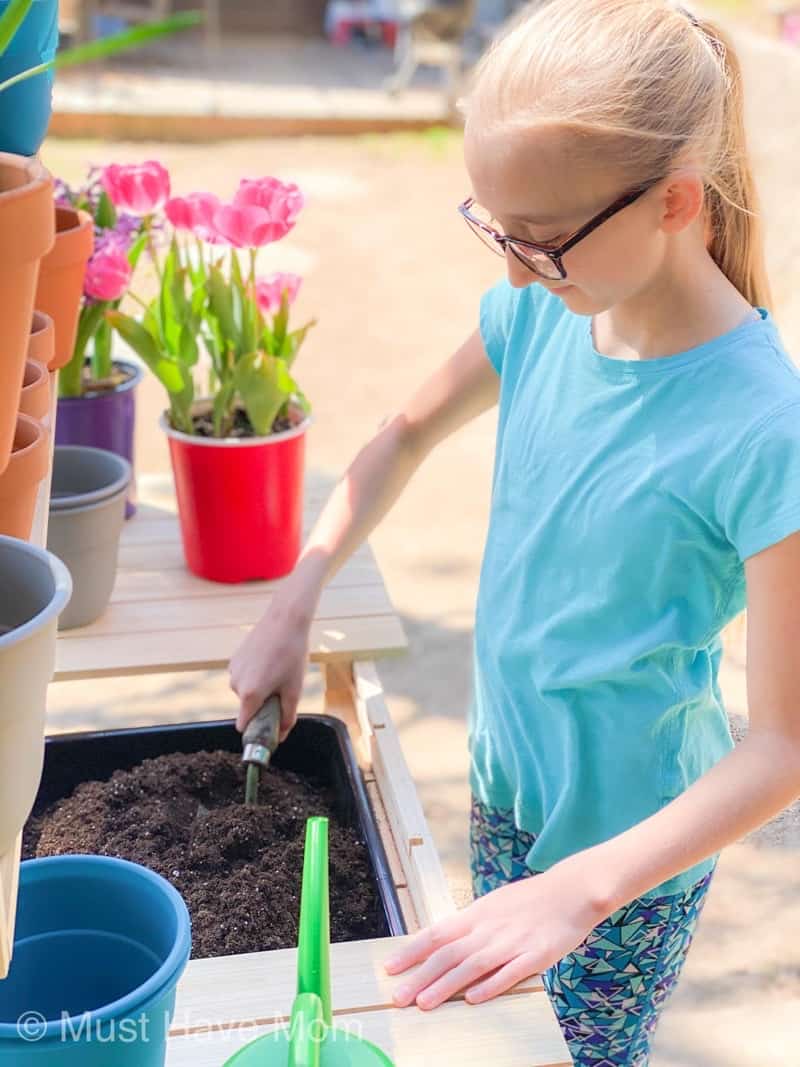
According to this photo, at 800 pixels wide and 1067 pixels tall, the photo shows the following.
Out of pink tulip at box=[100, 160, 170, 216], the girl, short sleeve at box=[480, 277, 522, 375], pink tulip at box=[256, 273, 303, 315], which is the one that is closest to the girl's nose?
the girl

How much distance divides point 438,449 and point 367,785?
297cm

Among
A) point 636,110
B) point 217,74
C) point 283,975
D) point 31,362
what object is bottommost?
point 217,74

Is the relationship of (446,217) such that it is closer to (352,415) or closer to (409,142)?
(409,142)

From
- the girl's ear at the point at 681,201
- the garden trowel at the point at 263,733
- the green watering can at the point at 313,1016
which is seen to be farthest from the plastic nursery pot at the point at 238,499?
the green watering can at the point at 313,1016

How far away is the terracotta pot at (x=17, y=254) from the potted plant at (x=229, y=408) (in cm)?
91

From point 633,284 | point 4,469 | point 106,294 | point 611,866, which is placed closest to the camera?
point 4,469

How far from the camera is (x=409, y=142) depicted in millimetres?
8477

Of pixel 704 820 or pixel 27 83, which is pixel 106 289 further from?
pixel 704 820

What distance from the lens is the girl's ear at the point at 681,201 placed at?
1.00m

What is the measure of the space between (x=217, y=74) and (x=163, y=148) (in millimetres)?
1812

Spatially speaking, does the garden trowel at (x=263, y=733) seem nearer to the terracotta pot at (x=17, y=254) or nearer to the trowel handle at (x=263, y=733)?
the trowel handle at (x=263, y=733)

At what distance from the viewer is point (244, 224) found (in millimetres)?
1583

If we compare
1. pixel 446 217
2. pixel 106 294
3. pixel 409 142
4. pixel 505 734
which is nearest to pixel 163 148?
pixel 409 142

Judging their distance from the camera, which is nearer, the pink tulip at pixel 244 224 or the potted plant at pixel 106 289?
the pink tulip at pixel 244 224
